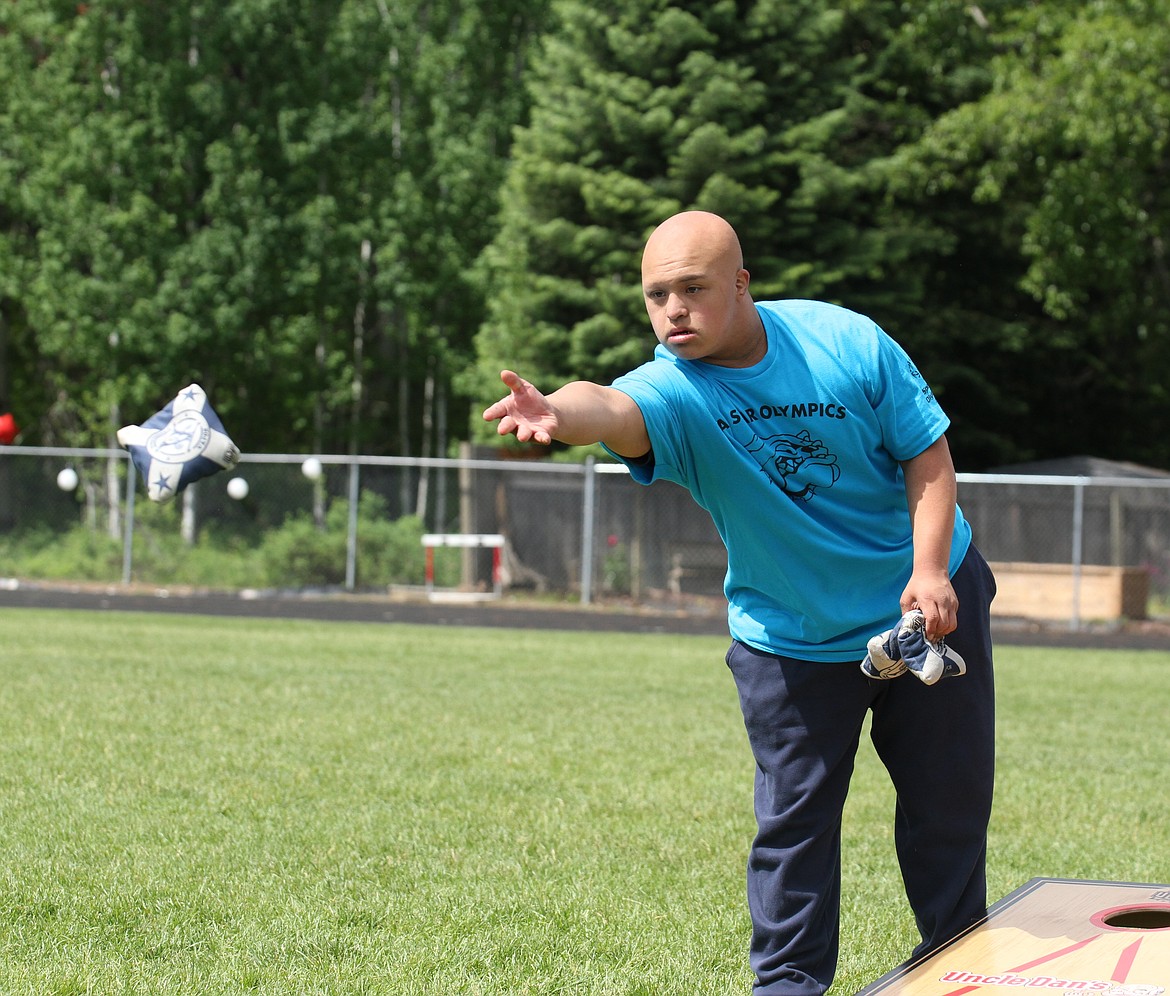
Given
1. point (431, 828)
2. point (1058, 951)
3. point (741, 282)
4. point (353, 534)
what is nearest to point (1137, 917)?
point (1058, 951)

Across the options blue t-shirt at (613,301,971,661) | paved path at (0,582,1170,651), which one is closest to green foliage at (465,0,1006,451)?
paved path at (0,582,1170,651)

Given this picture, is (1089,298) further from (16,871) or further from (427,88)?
(16,871)

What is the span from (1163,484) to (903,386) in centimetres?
1718

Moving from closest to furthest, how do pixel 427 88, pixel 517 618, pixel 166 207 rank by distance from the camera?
pixel 517 618, pixel 166 207, pixel 427 88

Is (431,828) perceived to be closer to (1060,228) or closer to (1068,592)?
(1068,592)

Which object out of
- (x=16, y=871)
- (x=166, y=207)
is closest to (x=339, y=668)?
(x=16, y=871)

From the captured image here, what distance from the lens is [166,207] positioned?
90.6 feet

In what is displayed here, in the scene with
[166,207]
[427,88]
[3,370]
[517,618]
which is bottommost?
[517,618]

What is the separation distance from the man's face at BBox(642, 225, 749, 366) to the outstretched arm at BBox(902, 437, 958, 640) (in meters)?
0.55

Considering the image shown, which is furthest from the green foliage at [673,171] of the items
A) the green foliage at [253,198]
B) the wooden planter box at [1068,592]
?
the green foliage at [253,198]

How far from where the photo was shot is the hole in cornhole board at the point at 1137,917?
377 centimetres

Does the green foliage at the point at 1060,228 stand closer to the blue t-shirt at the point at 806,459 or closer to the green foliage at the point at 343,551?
the green foliage at the point at 343,551

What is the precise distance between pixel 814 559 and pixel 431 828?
10.1ft

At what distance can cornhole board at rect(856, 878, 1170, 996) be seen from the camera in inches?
126
